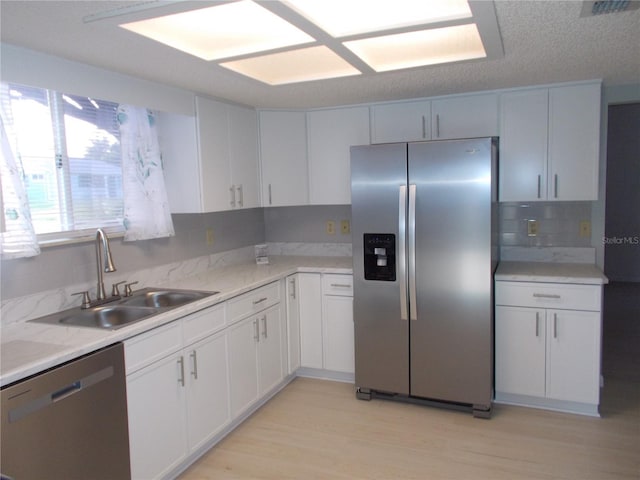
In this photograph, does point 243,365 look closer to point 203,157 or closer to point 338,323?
point 338,323

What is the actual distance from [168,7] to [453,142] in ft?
6.08

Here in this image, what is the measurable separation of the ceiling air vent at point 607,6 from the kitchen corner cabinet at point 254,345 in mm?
2262

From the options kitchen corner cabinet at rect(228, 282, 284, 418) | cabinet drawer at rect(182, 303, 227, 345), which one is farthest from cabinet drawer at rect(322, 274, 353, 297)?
cabinet drawer at rect(182, 303, 227, 345)

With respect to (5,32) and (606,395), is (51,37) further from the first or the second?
(606,395)

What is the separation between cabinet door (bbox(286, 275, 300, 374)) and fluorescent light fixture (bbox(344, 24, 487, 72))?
66.6 inches

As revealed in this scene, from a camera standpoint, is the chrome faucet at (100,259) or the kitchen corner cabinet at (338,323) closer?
the chrome faucet at (100,259)

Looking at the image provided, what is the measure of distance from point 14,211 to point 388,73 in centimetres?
204

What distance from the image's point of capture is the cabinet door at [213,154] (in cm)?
319

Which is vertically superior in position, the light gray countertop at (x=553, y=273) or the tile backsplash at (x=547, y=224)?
the tile backsplash at (x=547, y=224)

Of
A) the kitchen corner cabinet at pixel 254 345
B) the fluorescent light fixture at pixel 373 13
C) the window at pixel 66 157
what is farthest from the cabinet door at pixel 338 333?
the fluorescent light fixture at pixel 373 13

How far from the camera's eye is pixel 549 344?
10.1ft

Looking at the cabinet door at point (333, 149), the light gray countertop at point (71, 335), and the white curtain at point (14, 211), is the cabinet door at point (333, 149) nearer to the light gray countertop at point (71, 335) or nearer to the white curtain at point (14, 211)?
the light gray countertop at point (71, 335)

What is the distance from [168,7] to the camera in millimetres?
1724

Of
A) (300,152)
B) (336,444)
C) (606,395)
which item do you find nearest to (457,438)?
(336,444)
